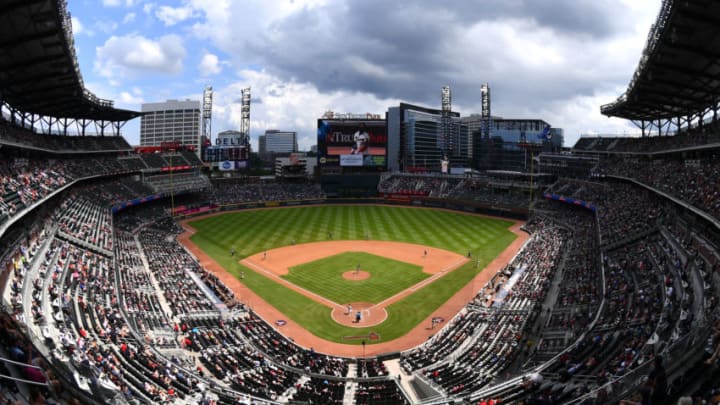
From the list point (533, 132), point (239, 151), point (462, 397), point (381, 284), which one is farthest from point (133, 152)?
point (533, 132)

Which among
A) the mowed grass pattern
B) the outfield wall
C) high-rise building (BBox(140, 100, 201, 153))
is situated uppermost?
high-rise building (BBox(140, 100, 201, 153))

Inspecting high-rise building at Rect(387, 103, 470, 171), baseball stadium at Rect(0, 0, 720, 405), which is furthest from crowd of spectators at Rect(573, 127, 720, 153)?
high-rise building at Rect(387, 103, 470, 171)

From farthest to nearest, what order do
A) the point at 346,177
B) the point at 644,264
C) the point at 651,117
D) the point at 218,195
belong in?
1. the point at 346,177
2. the point at 218,195
3. the point at 651,117
4. the point at 644,264

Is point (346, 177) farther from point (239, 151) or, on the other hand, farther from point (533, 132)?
point (533, 132)

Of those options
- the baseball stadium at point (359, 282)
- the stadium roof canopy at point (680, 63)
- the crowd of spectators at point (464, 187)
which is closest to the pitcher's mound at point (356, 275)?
the baseball stadium at point (359, 282)

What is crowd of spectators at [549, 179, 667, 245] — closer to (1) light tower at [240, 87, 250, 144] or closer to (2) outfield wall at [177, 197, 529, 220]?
(2) outfield wall at [177, 197, 529, 220]

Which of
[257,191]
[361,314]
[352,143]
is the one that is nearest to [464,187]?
[352,143]
